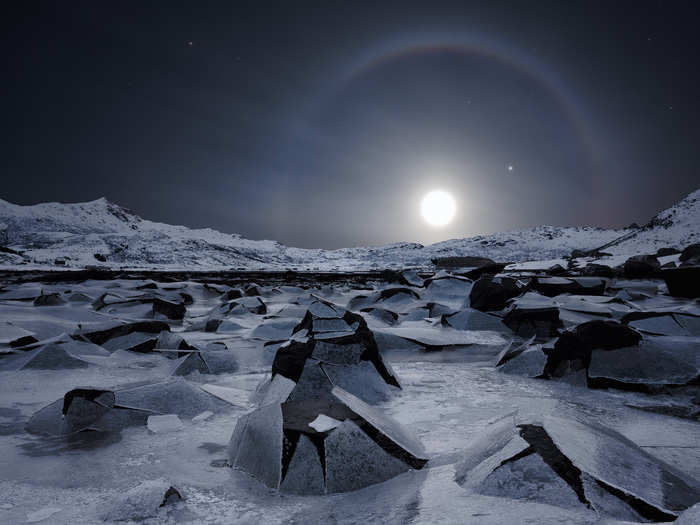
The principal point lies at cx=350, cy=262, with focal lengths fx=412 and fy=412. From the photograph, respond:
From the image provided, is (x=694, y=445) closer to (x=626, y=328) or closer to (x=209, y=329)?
(x=626, y=328)

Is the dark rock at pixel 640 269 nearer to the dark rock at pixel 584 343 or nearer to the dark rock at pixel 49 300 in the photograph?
the dark rock at pixel 584 343

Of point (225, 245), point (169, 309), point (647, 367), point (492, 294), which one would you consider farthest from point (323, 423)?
point (225, 245)

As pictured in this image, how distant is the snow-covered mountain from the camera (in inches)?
812

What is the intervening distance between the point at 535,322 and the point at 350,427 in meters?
2.56

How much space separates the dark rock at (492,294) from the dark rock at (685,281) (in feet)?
8.64

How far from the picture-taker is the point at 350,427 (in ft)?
3.44

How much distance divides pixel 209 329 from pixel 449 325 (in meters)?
2.06

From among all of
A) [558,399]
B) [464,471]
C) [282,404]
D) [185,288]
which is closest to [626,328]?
[558,399]

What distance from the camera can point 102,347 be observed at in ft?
8.52

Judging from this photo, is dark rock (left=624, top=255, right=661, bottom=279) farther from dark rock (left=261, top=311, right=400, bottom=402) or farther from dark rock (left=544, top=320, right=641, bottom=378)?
dark rock (left=261, top=311, right=400, bottom=402)

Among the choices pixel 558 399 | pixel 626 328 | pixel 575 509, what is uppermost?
pixel 626 328

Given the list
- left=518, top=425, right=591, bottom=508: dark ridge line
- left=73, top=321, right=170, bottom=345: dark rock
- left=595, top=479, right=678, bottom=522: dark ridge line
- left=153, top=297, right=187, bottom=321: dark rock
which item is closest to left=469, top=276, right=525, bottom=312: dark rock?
left=73, top=321, right=170, bottom=345: dark rock

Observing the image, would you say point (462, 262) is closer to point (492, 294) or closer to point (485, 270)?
point (485, 270)

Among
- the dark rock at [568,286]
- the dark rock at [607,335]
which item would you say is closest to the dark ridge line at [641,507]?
the dark rock at [607,335]
